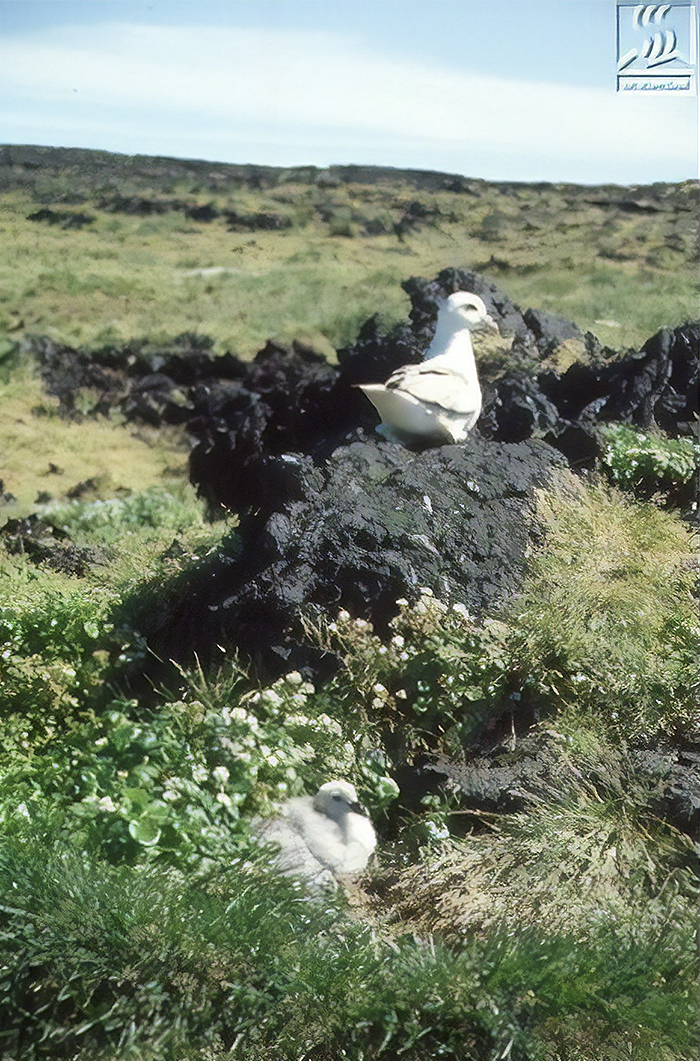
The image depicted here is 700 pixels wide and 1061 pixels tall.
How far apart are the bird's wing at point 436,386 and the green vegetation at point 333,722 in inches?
16.4

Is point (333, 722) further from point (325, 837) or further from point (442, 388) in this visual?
point (442, 388)

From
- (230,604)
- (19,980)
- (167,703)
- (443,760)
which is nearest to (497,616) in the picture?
(443,760)

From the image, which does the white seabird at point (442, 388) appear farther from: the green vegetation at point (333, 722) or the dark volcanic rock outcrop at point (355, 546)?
the green vegetation at point (333, 722)

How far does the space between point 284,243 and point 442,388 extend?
85 cm

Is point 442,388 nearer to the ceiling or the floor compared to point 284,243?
nearer to the floor

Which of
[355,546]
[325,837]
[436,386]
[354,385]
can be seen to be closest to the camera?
[325,837]

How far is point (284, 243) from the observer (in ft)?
14.1

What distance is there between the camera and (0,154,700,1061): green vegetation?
3.20 metres

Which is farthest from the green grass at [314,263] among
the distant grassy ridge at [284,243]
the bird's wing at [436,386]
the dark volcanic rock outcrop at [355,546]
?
the dark volcanic rock outcrop at [355,546]

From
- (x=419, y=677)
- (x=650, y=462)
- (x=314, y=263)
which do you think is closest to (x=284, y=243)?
(x=314, y=263)

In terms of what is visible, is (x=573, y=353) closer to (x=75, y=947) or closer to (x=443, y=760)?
(x=443, y=760)

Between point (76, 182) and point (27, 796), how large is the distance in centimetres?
230

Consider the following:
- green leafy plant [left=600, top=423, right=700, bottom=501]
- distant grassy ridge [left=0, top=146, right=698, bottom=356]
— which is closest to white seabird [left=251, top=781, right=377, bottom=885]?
green leafy plant [left=600, top=423, right=700, bottom=501]

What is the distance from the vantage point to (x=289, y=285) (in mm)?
4340
